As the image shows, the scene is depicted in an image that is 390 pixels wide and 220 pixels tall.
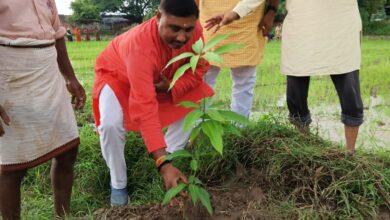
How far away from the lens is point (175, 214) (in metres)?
2.00

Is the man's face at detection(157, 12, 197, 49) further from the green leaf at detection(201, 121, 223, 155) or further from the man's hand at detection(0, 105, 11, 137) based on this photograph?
the man's hand at detection(0, 105, 11, 137)

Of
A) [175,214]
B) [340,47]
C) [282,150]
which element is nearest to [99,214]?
[175,214]

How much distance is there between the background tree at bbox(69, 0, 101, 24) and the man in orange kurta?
139 ft

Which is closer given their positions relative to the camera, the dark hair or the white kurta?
the dark hair

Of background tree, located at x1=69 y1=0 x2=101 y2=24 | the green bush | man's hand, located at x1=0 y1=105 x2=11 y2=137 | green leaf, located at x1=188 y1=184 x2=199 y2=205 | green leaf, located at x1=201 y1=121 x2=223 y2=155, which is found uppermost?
man's hand, located at x1=0 y1=105 x2=11 y2=137

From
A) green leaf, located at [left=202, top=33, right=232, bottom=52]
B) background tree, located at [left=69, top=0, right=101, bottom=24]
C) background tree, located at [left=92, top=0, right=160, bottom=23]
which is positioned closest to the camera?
green leaf, located at [left=202, top=33, right=232, bottom=52]

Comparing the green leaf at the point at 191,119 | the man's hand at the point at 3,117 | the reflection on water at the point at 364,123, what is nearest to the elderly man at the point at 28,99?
the man's hand at the point at 3,117

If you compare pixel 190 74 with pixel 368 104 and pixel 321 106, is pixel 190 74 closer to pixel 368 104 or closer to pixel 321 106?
pixel 321 106

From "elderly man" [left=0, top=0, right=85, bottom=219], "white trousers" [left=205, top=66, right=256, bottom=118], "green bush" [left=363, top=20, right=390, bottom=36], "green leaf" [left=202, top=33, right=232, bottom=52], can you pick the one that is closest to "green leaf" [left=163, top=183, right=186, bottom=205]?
"green leaf" [left=202, top=33, right=232, bottom=52]

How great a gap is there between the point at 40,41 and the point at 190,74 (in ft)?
3.06

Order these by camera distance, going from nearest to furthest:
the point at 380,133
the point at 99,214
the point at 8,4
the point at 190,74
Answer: the point at 8,4
the point at 99,214
the point at 190,74
the point at 380,133

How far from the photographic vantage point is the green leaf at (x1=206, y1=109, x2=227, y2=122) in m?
1.67

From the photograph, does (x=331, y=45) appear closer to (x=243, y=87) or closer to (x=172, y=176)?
(x=243, y=87)

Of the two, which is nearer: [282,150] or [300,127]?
[282,150]
